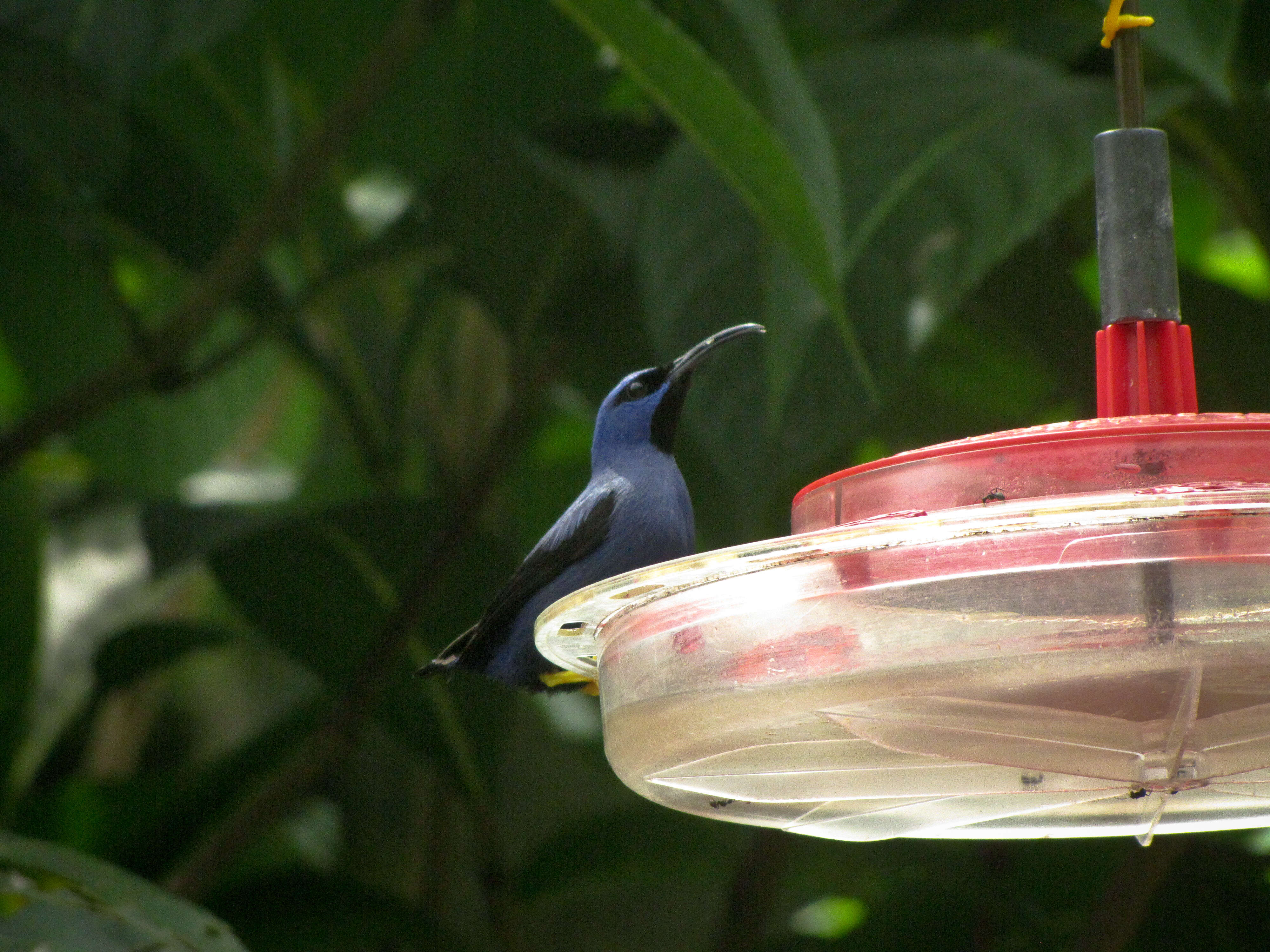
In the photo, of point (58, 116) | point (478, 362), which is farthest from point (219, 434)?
point (58, 116)

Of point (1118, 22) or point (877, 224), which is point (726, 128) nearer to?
point (1118, 22)

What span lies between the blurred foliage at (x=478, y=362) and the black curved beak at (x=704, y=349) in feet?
0.13

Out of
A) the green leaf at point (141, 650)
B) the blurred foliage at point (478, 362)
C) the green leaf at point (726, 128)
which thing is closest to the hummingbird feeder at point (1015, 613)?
the green leaf at point (726, 128)

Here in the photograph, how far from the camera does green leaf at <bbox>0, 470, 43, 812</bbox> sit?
3.01m

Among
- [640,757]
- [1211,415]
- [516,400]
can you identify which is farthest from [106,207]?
[1211,415]

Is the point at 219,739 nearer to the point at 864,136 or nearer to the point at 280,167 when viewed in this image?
the point at 280,167

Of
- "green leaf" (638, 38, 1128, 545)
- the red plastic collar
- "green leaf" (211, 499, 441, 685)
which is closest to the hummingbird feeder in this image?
the red plastic collar

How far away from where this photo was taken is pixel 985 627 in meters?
0.91

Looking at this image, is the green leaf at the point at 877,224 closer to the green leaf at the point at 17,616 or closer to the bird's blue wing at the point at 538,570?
the bird's blue wing at the point at 538,570

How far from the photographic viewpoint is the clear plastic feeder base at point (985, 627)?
898 millimetres

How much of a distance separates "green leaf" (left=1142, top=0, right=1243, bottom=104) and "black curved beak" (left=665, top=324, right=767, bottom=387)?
0.52 metres

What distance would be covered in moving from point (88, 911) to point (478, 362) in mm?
2038

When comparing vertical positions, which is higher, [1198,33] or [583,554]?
[1198,33]

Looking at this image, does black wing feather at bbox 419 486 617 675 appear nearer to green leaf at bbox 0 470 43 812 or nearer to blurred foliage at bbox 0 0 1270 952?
blurred foliage at bbox 0 0 1270 952
